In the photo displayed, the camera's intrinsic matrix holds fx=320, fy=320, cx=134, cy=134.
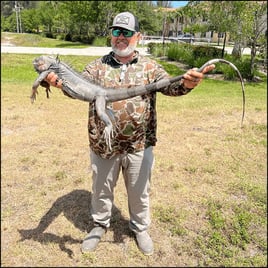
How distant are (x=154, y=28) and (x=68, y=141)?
134 feet

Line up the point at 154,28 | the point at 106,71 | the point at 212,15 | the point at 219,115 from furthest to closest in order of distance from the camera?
the point at 154,28
the point at 212,15
the point at 219,115
the point at 106,71

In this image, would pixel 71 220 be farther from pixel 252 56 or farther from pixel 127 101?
pixel 252 56

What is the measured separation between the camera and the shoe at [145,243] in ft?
12.2

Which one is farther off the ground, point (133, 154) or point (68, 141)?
point (133, 154)

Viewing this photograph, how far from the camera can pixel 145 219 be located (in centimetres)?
381

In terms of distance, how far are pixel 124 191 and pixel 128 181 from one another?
5.06 feet

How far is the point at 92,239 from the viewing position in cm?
377

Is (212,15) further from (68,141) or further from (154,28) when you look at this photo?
(154,28)

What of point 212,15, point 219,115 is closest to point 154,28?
point 212,15

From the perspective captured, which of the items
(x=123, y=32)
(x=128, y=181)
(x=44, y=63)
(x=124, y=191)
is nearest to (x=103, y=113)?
(x=44, y=63)

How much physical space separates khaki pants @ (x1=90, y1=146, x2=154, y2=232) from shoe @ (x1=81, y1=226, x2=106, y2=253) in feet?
0.33

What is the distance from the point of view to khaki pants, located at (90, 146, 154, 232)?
333 cm

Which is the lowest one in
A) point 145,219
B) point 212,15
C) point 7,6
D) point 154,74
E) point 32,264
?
point 32,264

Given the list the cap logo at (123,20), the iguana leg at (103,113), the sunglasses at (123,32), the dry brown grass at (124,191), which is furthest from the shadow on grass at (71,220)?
the cap logo at (123,20)
